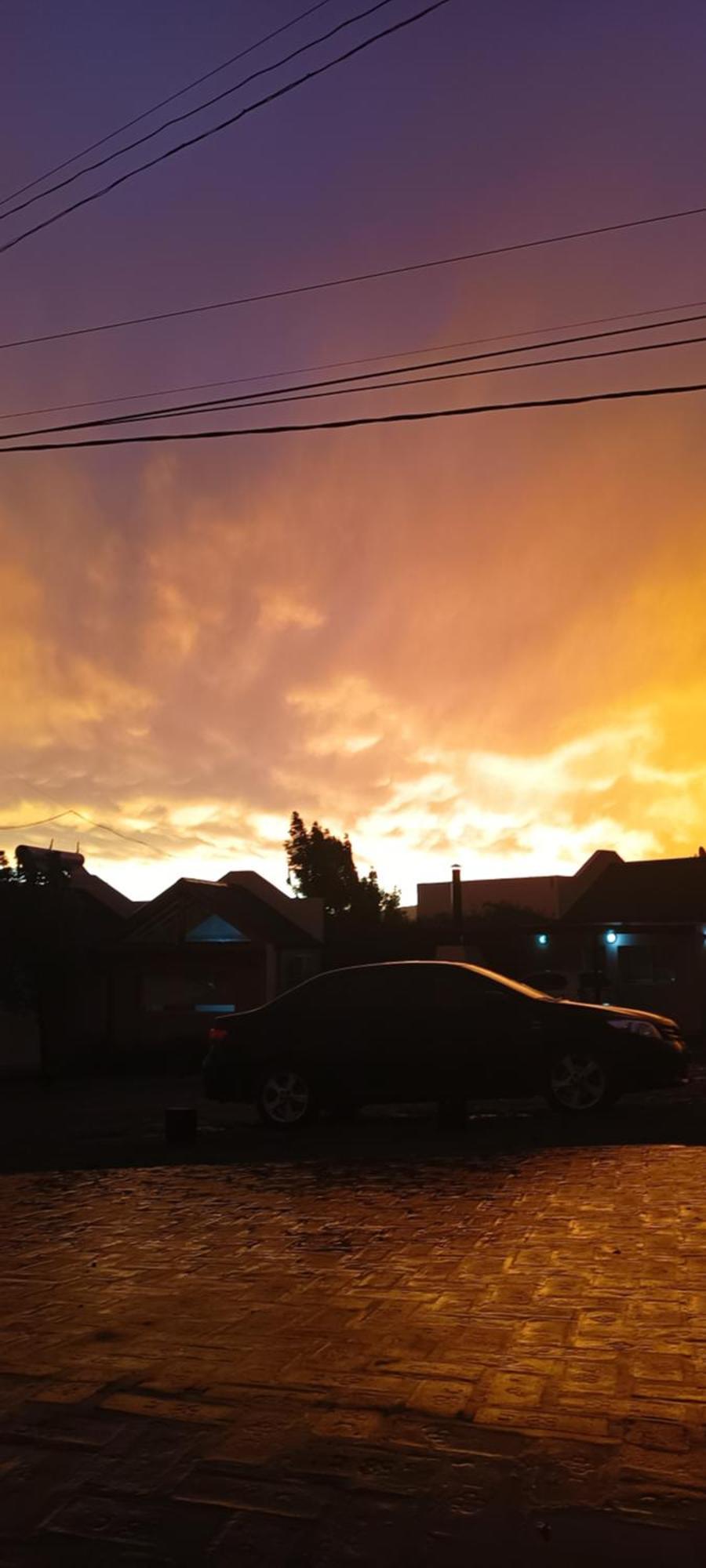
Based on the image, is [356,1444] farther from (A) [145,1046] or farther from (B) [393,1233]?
(A) [145,1046]

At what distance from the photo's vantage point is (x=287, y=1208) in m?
8.03

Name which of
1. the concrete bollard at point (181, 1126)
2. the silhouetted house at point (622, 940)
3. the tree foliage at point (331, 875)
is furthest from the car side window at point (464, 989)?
the tree foliage at point (331, 875)

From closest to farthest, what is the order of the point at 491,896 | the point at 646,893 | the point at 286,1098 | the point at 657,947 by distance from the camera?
the point at 286,1098, the point at 657,947, the point at 646,893, the point at 491,896

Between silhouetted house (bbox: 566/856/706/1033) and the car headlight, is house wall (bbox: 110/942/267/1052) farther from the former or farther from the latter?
the car headlight


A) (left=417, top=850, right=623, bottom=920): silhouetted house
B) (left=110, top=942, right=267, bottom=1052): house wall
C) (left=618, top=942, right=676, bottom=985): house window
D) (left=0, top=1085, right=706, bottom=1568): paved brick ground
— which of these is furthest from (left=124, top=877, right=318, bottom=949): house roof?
(left=0, top=1085, right=706, bottom=1568): paved brick ground

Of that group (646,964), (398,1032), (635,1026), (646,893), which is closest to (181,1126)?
(398,1032)

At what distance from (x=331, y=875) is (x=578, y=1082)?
241 ft

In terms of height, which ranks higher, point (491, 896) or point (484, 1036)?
point (491, 896)

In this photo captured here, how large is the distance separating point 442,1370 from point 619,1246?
2404 mm

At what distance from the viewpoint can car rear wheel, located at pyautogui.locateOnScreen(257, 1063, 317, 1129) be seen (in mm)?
12906

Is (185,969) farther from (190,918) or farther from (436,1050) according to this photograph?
(436,1050)

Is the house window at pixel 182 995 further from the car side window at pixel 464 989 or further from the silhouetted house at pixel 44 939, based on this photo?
the car side window at pixel 464 989

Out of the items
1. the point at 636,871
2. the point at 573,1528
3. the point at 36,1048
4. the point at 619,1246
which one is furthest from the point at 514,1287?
the point at 636,871

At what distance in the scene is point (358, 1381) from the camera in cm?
432
